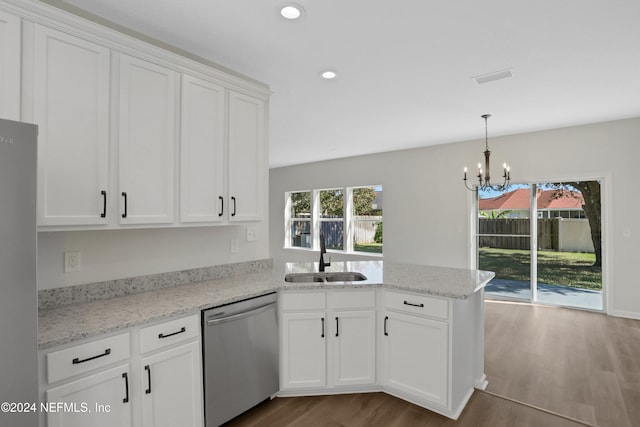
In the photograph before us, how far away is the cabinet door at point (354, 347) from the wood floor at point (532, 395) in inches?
6.1

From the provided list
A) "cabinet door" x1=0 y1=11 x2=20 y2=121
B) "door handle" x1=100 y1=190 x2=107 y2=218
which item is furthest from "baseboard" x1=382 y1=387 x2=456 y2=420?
"cabinet door" x1=0 y1=11 x2=20 y2=121

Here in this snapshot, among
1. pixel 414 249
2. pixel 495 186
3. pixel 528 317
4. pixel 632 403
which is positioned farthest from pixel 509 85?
pixel 414 249

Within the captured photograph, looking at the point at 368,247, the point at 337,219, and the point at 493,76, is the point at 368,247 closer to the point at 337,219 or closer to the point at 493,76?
the point at 337,219

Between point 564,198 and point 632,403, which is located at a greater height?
point 564,198

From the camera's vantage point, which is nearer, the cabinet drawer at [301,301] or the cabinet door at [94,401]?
the cabinet door at [94,401]

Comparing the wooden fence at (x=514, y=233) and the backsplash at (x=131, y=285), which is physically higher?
the wooden fence at (x=514, y=233)

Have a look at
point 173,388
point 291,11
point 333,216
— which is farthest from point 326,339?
point 333,216

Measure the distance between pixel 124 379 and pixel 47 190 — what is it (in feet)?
3.36

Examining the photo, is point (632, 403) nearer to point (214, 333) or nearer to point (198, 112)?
point (214, 333)

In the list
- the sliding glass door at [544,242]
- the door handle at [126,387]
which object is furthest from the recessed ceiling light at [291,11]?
the sliding glass door at [544,242]

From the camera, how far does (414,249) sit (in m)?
6.25

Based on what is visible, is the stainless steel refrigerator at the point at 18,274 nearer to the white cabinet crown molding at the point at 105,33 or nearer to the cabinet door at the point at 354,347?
the white cabinet crown molding at the point at 105,33

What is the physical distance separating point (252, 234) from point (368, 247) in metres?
4.47

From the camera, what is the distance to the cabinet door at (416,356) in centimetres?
224
